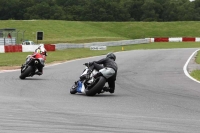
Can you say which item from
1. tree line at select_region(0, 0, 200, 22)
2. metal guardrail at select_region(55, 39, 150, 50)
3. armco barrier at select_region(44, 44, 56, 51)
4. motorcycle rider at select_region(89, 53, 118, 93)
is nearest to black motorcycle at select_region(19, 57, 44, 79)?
motorcycle rider at select_region(89, 53, 118, 93)

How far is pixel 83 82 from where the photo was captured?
13141 mm

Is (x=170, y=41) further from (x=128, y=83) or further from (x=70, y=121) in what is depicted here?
(x=70, y=121)

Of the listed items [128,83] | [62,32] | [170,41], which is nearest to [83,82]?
[128,83]

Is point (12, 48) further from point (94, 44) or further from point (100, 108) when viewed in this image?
point (100, 108)

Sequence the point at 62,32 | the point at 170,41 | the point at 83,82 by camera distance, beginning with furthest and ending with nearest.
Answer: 1. the point at 62,32
2. the point at 170,41
3. the point at 83,82

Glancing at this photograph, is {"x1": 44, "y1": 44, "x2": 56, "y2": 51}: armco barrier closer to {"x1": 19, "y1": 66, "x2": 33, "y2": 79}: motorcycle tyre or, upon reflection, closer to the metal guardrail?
the metal guardrail

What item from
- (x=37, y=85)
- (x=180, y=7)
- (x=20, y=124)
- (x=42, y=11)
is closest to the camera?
(x=20, y=124)

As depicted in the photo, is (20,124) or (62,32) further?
(62,32)

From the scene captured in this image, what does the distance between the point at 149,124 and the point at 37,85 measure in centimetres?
763

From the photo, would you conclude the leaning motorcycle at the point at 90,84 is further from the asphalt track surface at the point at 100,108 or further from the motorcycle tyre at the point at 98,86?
the asphalt track surface at the point at 100,108

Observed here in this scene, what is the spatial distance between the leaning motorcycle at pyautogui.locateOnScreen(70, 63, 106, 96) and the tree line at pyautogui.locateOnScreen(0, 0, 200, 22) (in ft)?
354

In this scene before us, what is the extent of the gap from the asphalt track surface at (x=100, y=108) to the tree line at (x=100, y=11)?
10602 centimetres

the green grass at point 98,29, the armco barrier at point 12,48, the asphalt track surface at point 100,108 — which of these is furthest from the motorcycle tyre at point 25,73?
the green grass at point 98,29

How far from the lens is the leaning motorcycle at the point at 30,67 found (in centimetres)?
1728
